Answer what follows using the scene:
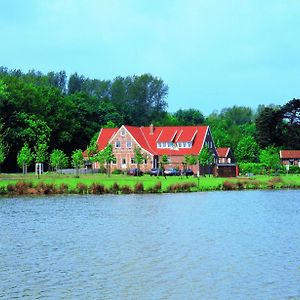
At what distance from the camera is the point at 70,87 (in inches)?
7101

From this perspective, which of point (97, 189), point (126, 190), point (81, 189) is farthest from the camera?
point (126, 190)

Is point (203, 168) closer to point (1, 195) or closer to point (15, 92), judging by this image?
point (15, 92)

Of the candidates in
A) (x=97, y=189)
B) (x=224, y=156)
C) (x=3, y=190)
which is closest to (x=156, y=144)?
(x=224, y=156)

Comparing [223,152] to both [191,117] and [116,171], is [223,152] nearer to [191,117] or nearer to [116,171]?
[116,171]

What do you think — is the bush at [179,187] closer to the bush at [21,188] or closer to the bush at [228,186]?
the bush at [228,186]

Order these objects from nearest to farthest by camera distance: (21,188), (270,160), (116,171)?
(21,188) → (270,160) → (116,171)

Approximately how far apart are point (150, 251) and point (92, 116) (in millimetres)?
98255

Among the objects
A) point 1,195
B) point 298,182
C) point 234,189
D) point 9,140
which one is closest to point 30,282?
point 1,195

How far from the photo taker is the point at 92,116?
124 m

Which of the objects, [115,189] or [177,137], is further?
[177,137]

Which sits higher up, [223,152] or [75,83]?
[75,83]

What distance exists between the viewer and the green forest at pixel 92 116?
323 feet

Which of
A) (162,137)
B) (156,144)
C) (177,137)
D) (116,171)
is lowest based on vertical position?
(116,171)

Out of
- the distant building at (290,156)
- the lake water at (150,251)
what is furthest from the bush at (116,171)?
the lake water at (150,251)
